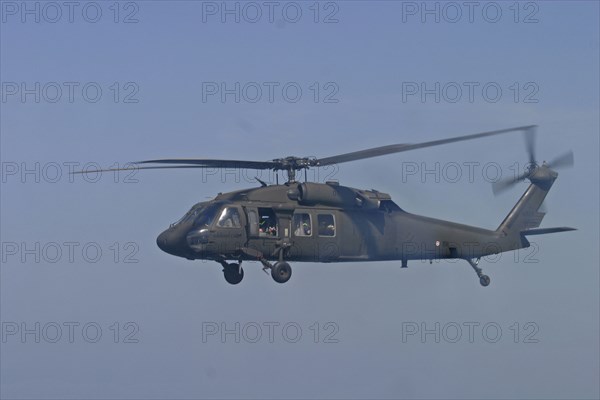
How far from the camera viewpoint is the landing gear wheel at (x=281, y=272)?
101 feet

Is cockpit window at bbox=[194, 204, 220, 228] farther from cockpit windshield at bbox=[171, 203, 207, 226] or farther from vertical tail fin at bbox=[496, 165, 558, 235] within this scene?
vertical tail fin at bbox=[496, 165, 558, 235]

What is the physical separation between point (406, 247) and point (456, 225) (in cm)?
195

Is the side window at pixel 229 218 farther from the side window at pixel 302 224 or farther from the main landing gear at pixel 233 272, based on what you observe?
the side window at pixel 302 224

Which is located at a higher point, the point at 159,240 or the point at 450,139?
the point at 450,139

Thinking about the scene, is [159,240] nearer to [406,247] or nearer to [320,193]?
A: [320,193]

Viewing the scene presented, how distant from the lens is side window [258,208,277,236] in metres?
31.2

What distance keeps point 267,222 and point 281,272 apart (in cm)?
150

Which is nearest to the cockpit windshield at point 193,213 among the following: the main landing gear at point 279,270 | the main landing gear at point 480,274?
the main landing gear at point 279,270

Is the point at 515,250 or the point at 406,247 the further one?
the point at 515,250

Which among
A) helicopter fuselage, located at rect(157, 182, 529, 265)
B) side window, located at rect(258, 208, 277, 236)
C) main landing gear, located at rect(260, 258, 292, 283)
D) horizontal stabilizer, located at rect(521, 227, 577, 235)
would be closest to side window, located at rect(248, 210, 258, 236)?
helicopter fuselage, located at rect(157, 182, 529, 265)

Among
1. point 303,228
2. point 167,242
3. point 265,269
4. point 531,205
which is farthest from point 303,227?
point 531,205

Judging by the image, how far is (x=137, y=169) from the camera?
2966 cm

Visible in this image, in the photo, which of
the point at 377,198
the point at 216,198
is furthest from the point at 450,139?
the point at 216,198

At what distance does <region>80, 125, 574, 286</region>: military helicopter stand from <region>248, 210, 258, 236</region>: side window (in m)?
0.03
